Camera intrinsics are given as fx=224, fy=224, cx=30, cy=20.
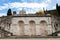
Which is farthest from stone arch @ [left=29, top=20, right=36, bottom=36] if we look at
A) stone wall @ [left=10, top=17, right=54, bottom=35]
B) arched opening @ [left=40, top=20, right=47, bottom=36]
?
arched opening @ [left=40, top=20, right=47, bottom=36]

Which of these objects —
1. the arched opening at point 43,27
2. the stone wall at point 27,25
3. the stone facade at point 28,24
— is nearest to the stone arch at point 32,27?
the stone facade at point 28,24

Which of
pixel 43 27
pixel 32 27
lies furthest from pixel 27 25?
pixel 43 27

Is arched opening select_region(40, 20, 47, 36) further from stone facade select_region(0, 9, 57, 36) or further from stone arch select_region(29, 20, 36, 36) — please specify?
stone arch select_region(29, 20, 36, 36)

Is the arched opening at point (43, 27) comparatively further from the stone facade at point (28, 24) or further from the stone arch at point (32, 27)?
the stone arch at point (32, 27)

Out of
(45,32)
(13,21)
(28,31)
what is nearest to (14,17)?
(13,21)

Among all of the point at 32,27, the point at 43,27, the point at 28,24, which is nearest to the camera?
the point at 32,27

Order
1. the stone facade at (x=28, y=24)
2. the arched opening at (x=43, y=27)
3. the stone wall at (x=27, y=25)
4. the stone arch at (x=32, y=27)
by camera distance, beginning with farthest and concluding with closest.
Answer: the arched opening at (x=43, y=27)
the stone arch at (x=32, y=27)
the stone wall at (x=27, y=25)
the stone facade at (x=28, y=24)

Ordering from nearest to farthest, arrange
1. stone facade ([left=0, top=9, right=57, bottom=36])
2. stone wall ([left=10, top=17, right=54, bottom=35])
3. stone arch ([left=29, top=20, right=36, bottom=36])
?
stone facade ([left=0, top=9, right=57, bottom=36]) → stone wall ([left=10, top=17, right=54, bottom=35]) → stone arch ([left=29, top=20, right=36, bottom=36])

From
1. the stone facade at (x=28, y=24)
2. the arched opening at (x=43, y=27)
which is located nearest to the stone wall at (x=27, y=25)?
the stone facade at (x=28, y=24)

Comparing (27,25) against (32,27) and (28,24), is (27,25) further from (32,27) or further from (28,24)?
(32,27)

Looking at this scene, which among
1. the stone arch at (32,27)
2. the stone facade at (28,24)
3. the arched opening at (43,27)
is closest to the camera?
the stone facade at (28,24)

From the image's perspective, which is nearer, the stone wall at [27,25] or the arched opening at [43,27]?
the stone wall at [27,25]

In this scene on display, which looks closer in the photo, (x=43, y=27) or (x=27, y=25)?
(x=27, y=25)

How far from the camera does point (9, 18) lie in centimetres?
4109
